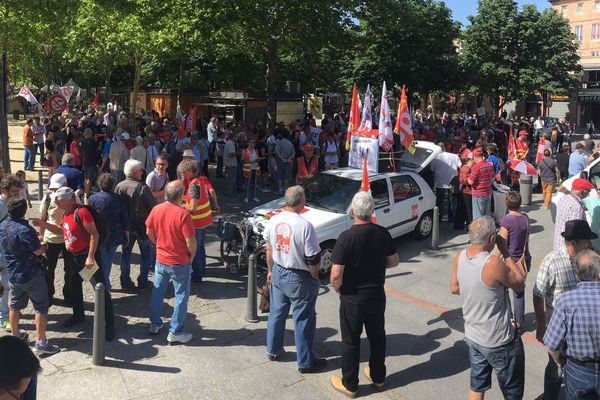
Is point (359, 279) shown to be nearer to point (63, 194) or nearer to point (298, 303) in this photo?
point (298, 303)

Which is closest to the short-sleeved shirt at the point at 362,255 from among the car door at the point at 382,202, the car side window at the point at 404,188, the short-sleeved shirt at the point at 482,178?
the car door at the point at 382,202

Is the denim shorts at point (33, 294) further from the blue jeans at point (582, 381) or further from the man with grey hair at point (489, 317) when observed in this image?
the blue jeans at point (582, 381)

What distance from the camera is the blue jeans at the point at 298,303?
5.54 metres

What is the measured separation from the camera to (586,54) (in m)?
59.8

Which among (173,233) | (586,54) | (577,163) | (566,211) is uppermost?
(586,54)

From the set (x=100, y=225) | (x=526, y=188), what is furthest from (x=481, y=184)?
(x=100, y=225)

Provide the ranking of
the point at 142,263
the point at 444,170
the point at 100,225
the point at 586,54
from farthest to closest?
the point at 586,54, the point at 444,170, the point at 142,263, the point at 100,225

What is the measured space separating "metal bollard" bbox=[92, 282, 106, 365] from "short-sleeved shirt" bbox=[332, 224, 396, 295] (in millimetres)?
2350

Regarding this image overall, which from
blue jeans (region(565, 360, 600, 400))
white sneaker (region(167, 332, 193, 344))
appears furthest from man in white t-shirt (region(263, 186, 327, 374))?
blue jeans (region(565, 360, 600, 400))

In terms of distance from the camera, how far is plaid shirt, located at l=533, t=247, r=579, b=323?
4.58 metres

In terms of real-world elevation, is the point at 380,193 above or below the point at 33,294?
above

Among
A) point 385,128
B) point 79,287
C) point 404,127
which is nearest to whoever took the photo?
point 79,287

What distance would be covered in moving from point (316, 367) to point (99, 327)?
2.20 metres

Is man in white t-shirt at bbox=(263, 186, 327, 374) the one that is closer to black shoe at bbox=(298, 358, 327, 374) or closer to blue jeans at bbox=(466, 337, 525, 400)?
black shoe at bbox=(298, 358, 327, 374)
